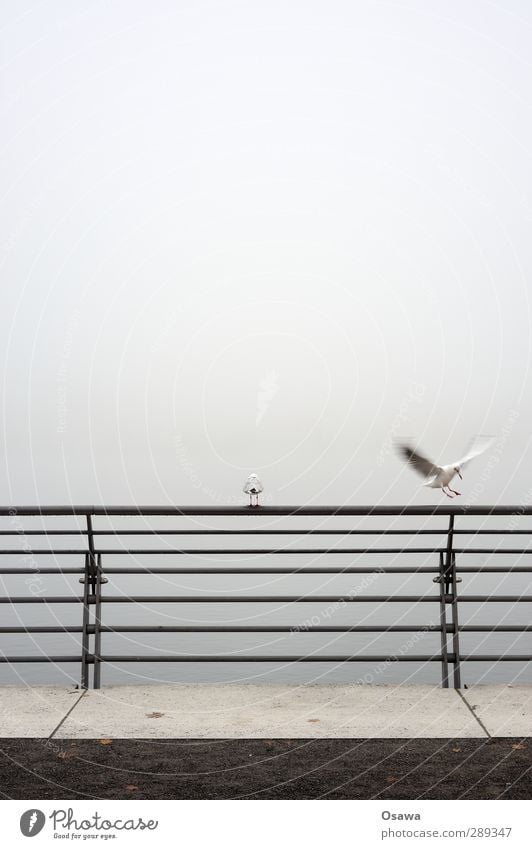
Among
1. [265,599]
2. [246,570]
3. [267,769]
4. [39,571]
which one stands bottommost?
[267,769]

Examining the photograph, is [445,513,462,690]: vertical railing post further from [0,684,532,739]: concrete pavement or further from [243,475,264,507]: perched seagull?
[243,475,264,507]: perched seagull

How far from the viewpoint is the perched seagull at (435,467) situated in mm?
6129

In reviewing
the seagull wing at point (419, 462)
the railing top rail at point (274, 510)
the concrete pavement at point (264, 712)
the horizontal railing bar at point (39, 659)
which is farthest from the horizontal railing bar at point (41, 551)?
the seagull wing at point (419, 462)

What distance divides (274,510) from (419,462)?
1.14m

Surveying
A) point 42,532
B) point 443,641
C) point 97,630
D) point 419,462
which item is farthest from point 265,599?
point 42,532

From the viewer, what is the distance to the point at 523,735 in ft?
18.5

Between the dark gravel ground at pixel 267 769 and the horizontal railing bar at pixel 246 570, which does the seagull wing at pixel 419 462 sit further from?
the dark gravel ground at pixel 267 769

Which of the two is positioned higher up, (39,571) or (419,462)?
(419,462)

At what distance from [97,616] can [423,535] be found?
2.50 meters

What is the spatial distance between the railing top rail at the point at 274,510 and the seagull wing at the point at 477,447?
1.45 feet

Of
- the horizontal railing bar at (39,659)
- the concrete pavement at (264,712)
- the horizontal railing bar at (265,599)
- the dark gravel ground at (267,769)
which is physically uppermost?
the horizontal railing bar at (265,599)

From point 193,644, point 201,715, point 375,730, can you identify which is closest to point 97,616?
point 201,715

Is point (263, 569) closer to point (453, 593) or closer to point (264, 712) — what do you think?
point (264, 712)

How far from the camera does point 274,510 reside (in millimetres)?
6691
